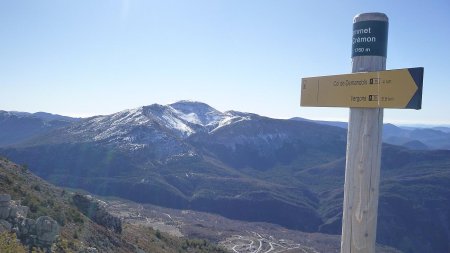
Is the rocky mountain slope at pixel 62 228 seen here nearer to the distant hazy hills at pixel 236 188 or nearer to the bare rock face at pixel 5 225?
the bare rock face at pixel 5 225

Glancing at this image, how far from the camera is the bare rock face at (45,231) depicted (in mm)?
14930

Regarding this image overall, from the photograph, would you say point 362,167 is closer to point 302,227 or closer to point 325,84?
point 325,84

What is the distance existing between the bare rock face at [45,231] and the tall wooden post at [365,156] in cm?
1240

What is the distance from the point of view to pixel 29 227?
15234mm

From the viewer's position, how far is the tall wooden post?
17.1ft

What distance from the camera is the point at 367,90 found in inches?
204

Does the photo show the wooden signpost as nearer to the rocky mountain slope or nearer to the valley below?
the rocky mountain slope

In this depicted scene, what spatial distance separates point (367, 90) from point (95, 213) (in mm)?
27135

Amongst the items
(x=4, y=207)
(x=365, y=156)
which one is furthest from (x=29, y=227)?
(x=365, y=156)

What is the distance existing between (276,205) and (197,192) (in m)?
29.4

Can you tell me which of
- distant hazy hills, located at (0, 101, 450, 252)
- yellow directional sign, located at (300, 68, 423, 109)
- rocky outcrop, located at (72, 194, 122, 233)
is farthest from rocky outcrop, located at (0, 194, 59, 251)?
distant hazy hills, located at (0, 101, 450, 252)

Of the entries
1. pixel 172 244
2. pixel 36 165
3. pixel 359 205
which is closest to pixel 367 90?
pixel 359 205

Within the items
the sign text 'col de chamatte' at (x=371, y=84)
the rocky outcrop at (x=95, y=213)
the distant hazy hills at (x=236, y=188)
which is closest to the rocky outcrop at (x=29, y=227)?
the sign text 'col de chamatte' at (x=371, y=84)

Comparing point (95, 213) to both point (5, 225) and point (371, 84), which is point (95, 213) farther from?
point (371, 84)
